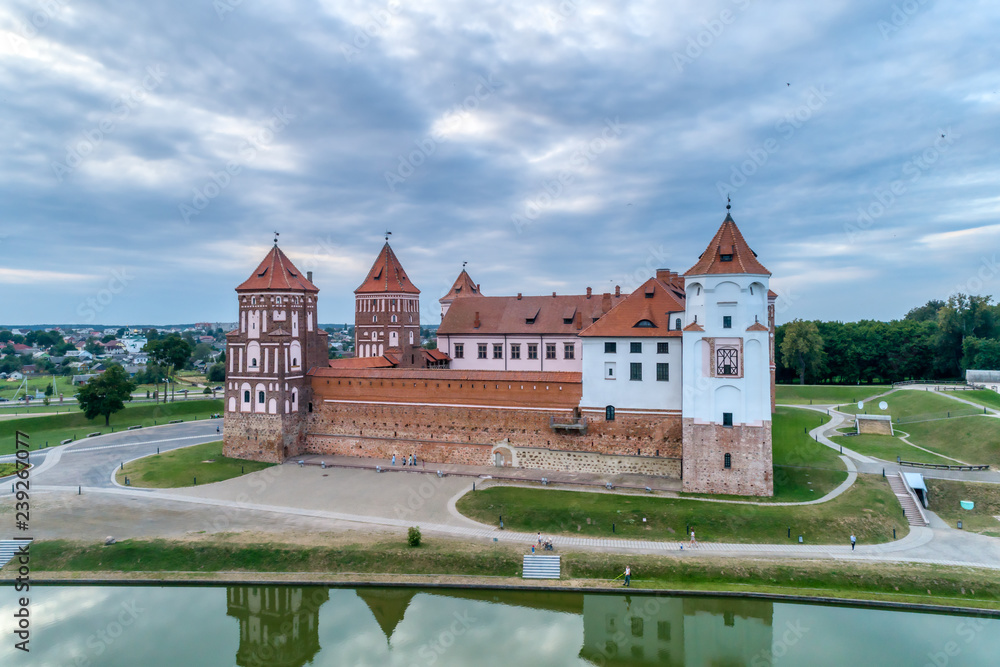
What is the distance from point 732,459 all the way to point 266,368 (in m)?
24.9

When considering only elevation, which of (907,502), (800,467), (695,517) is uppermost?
(800,467)

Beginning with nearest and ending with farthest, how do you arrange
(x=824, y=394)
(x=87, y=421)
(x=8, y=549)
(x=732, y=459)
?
(x=8, y=549)
(x=732, y=459)
(x=87, y=421)
(x=824, y=394)

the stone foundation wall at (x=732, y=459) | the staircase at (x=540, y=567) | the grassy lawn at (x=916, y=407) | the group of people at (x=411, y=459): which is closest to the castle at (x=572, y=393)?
the stone foundation wall at (x=732, y=459)

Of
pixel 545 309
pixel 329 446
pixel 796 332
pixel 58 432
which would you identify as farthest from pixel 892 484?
pixel 58 432

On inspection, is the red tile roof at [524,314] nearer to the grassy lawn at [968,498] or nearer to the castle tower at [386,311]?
the castle tower at [386,311]

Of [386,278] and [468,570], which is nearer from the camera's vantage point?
[468,570]

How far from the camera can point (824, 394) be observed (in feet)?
168

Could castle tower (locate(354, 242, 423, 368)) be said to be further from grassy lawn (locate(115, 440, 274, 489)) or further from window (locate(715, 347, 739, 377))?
window (locate(715, 347, 739, 377))

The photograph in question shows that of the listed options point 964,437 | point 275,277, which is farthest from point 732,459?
point 275,277

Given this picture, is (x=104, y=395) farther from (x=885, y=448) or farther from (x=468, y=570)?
(x=885, y=448)

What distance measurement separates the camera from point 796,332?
55.6 metres

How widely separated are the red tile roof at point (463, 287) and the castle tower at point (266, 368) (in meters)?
19.5

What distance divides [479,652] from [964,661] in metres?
12.9

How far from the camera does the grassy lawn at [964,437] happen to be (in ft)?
95.1
